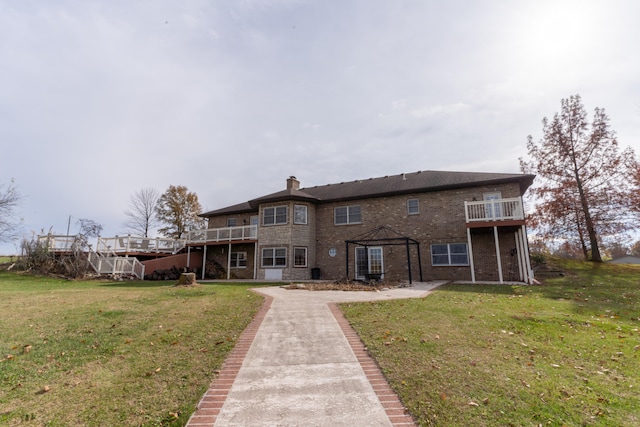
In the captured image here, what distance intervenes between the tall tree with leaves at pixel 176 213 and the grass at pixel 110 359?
31.5 m

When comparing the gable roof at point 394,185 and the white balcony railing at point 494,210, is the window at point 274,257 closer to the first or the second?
the gable roof at point 394,185

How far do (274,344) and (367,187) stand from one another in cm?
1712

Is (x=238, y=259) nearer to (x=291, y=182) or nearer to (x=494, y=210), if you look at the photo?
(x=291, y=182)

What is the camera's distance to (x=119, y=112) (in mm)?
11930

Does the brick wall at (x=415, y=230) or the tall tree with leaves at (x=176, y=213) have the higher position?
the tall tree with leaves at (x=176, y=213)

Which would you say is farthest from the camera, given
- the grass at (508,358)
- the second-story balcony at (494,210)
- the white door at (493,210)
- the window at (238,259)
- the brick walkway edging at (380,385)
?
the window at (238,259)

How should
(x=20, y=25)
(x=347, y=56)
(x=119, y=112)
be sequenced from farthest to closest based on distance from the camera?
1. (x=119, y=112)
2. (x=347, y=56)
3. (x=20, y=25)

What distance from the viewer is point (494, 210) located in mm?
15695

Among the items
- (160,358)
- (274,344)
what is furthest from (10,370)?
(274,344)

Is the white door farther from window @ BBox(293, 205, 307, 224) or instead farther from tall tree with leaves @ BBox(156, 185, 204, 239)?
tall tree with leaves @ BBox(156, 185, 204, 239)

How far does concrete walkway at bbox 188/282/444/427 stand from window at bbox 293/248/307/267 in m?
13.2

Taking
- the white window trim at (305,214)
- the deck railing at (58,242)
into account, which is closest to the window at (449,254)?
the white window trim at (305,214)

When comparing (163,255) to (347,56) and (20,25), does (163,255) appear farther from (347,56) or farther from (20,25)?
(347,56)

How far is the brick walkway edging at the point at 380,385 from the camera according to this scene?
3.33m
